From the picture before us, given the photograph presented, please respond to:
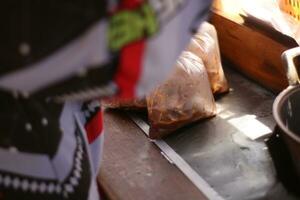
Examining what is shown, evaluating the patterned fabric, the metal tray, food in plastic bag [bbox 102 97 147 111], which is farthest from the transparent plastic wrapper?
the patterned fabric

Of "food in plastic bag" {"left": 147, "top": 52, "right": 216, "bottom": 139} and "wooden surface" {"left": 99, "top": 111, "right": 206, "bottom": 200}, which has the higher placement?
"food in plastic bag" {"left": 147, "top": 52, "right": 216, "bottom": 139}

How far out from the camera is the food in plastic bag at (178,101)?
876 millimetres

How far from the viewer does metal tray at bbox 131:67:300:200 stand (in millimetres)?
752

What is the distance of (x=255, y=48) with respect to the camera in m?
1.05

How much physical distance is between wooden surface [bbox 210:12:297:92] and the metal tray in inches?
2.0

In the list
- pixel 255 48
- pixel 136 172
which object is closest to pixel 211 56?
pixel 255 48

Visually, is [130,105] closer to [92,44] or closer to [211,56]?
[211,56]

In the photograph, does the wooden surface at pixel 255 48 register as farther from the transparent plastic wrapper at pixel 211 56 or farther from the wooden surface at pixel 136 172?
the wooden surface at pixel 136 172

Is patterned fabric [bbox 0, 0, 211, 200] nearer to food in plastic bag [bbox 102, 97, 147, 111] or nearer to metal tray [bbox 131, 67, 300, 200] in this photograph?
metal tray [bbox 131, 67, 300, 200]

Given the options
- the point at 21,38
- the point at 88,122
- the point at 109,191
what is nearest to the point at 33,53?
the point at 21,38

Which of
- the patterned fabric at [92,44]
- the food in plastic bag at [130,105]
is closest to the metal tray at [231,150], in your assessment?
the food in plastic bag at [130,105]

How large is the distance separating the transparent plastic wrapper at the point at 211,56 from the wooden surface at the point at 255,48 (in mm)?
100

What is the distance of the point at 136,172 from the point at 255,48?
0.49 metres

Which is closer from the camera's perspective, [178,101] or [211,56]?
[178,101]
